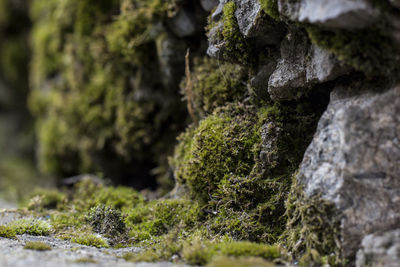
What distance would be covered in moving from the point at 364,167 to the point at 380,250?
0.77 metres

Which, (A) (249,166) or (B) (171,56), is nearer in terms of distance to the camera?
(A) (249,166)

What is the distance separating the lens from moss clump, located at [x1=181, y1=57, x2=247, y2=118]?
17.6ft

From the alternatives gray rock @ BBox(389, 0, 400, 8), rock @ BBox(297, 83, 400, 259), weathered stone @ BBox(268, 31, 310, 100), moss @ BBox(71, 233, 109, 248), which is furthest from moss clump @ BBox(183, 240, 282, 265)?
gray rock @ BBox(389, 0, 400, 8)

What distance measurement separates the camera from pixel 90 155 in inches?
342

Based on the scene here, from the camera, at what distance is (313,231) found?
363cm

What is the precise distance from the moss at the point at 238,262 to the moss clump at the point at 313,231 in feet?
1.82

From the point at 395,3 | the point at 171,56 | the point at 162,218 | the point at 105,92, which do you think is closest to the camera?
the point at 395,3

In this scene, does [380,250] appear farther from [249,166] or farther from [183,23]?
[183,23]

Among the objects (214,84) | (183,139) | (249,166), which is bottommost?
(249,166)

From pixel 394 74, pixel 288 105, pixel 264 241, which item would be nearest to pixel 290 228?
pixel 264 241

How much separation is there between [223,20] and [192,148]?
6.17ft

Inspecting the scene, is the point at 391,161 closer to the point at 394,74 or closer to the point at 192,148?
the point at 394,74

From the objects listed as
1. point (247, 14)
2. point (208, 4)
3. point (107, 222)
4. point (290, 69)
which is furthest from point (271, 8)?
point (107, 222)

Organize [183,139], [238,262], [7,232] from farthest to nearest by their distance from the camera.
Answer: [183,139]
[7,232]
[238,262]
